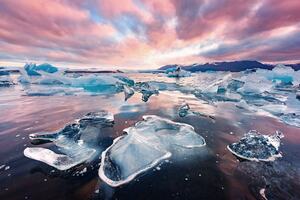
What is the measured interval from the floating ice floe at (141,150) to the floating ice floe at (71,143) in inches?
21.8

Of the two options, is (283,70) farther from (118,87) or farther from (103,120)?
(103,120)

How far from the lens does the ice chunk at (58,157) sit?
370 cm

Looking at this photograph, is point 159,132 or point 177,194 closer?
point 177,194

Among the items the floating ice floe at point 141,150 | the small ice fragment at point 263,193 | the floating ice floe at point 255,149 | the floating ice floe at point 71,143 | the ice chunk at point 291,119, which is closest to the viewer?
the small ice fragment at point 263,193

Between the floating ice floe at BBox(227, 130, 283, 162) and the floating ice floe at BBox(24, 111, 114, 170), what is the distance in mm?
3264

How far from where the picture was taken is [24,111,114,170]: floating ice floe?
3852 millimetres

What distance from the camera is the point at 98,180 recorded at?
10.5ft

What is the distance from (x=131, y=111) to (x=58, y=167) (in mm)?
4647

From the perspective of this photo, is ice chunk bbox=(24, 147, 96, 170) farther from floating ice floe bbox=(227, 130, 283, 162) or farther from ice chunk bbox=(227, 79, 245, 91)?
ice chunk bbox=(227, 79, 245, 91)

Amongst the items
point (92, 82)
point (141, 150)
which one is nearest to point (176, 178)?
point (141, 150)

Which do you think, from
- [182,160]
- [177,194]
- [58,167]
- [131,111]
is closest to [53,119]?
[131,111]

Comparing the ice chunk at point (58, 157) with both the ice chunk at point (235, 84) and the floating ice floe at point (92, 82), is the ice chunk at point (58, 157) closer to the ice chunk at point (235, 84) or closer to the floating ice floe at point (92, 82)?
the floating ice floe at point (92, 82)

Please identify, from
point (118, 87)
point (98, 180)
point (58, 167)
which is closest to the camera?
point (98, 180)

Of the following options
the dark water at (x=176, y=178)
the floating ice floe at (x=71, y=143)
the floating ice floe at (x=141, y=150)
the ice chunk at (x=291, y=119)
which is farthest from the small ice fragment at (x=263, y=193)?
the ice chunk at (x=291, y=119)
